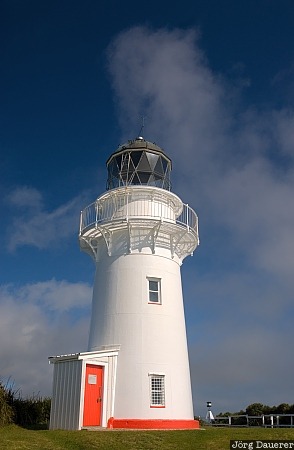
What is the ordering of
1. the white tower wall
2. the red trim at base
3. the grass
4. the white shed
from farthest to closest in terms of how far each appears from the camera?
the white tower wall < the red trim at base < the white shed < the grass

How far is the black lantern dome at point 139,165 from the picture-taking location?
22.1 m

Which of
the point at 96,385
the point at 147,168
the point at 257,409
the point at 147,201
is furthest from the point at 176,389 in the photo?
the point at 257,409

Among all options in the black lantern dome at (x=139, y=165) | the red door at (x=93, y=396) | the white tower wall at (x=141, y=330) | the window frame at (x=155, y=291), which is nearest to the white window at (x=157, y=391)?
the white tower wall at (x=141, y=330)

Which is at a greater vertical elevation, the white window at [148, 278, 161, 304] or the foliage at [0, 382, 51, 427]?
the white window at [148, 278, 161, 304]

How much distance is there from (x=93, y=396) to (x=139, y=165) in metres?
10.3

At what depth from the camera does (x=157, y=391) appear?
18.5 metres

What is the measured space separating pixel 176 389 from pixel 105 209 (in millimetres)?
8572

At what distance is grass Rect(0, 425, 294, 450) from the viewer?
13.5 m

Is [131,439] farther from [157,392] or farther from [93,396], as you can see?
[157,392]

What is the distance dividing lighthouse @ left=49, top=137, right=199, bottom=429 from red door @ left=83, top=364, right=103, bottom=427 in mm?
35

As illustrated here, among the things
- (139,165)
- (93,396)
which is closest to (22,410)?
(93,396)

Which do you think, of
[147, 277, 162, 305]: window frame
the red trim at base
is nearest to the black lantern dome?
[147, 277, 162, 305]: window frame

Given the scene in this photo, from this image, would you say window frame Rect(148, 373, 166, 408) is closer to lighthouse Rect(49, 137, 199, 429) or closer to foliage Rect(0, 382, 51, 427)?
lighthouse Rect(49, 137, 199, 429)

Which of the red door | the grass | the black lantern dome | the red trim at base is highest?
the black lantern dome
